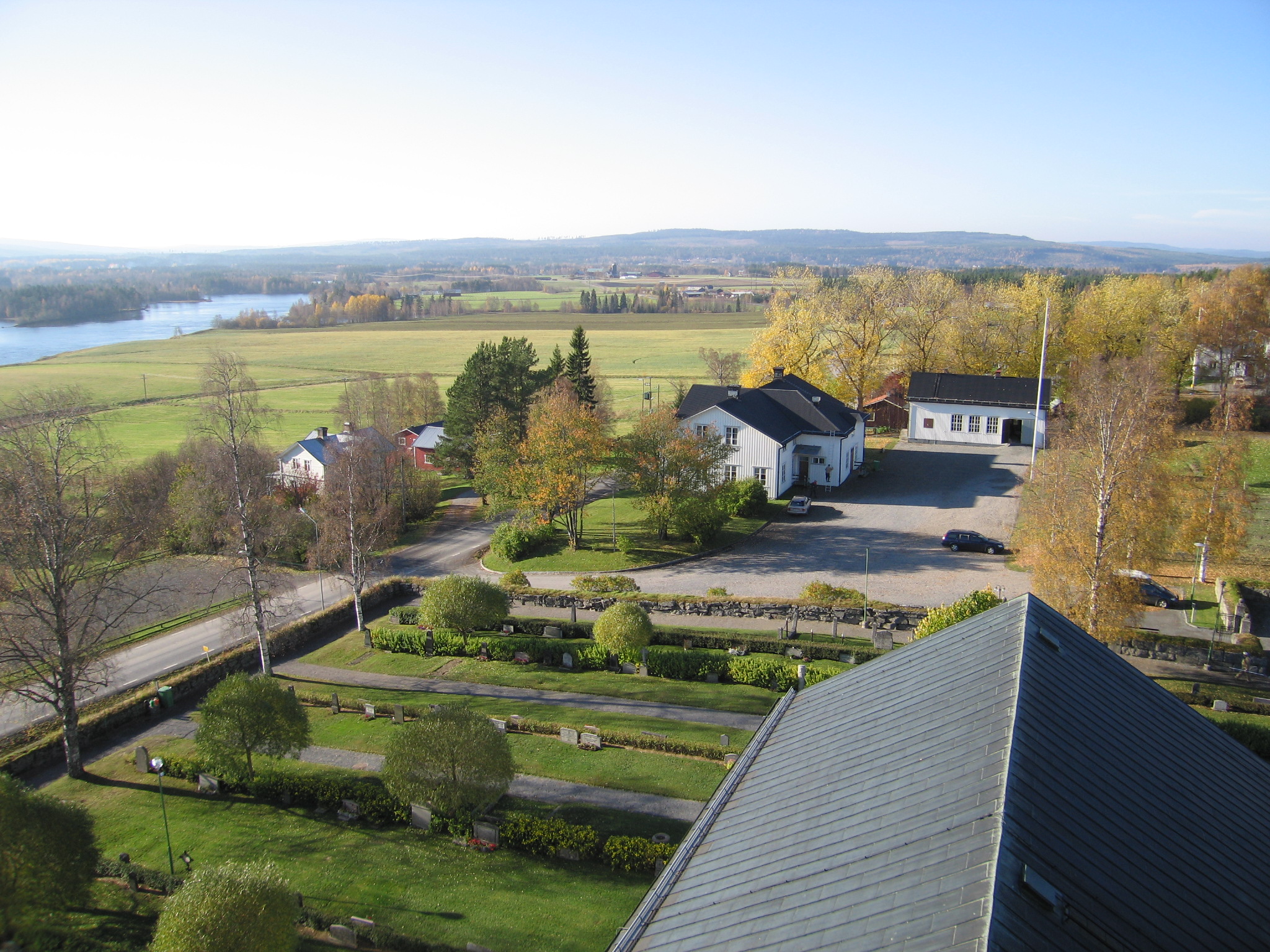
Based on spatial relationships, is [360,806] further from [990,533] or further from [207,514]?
[990,533]

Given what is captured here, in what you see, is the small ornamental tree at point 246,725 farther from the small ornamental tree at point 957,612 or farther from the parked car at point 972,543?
the parked car at point 972,543

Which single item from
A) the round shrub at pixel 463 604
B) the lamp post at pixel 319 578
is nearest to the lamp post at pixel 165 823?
the round shrub at pixel 463 604

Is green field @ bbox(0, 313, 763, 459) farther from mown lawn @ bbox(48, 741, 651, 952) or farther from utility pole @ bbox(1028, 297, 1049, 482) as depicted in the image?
mown lawn @ bbox(48, 741, 651, 952)

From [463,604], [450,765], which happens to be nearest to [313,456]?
[463,604]

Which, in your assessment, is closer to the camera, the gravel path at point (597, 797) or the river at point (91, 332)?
the gravel path at point (597, 797)

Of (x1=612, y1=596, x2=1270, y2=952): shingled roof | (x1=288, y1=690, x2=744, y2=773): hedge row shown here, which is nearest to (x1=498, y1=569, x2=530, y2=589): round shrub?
(x1=288, y1=690, x2=744, y2=773): hedge row
